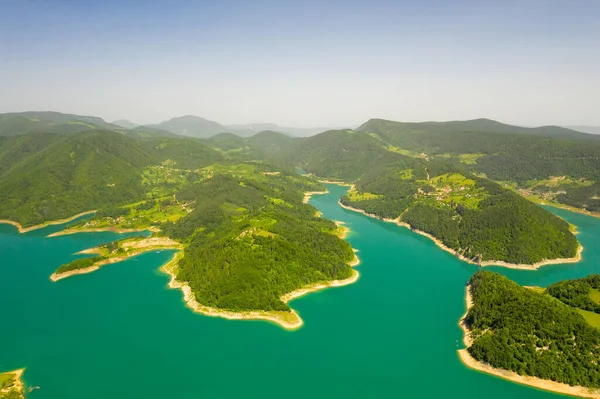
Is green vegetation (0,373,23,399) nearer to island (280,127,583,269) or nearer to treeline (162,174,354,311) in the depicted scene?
treeline (162,174,354,311)

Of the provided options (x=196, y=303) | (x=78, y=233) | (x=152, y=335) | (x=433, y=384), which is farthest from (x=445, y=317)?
(x=78, y=233)

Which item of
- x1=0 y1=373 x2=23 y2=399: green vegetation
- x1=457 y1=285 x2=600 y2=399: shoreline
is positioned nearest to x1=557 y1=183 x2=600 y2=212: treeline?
x1=457 y1=285 x2=600 y2=399: shoreline

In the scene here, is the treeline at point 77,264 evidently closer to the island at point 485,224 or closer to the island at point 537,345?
the island at point 537,345

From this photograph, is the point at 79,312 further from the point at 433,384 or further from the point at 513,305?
the point at 513,305

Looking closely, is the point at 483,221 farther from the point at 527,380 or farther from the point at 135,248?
the point at 135,248

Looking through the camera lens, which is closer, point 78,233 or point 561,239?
point 561,239

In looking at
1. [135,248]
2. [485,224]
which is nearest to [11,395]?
[135,248]
